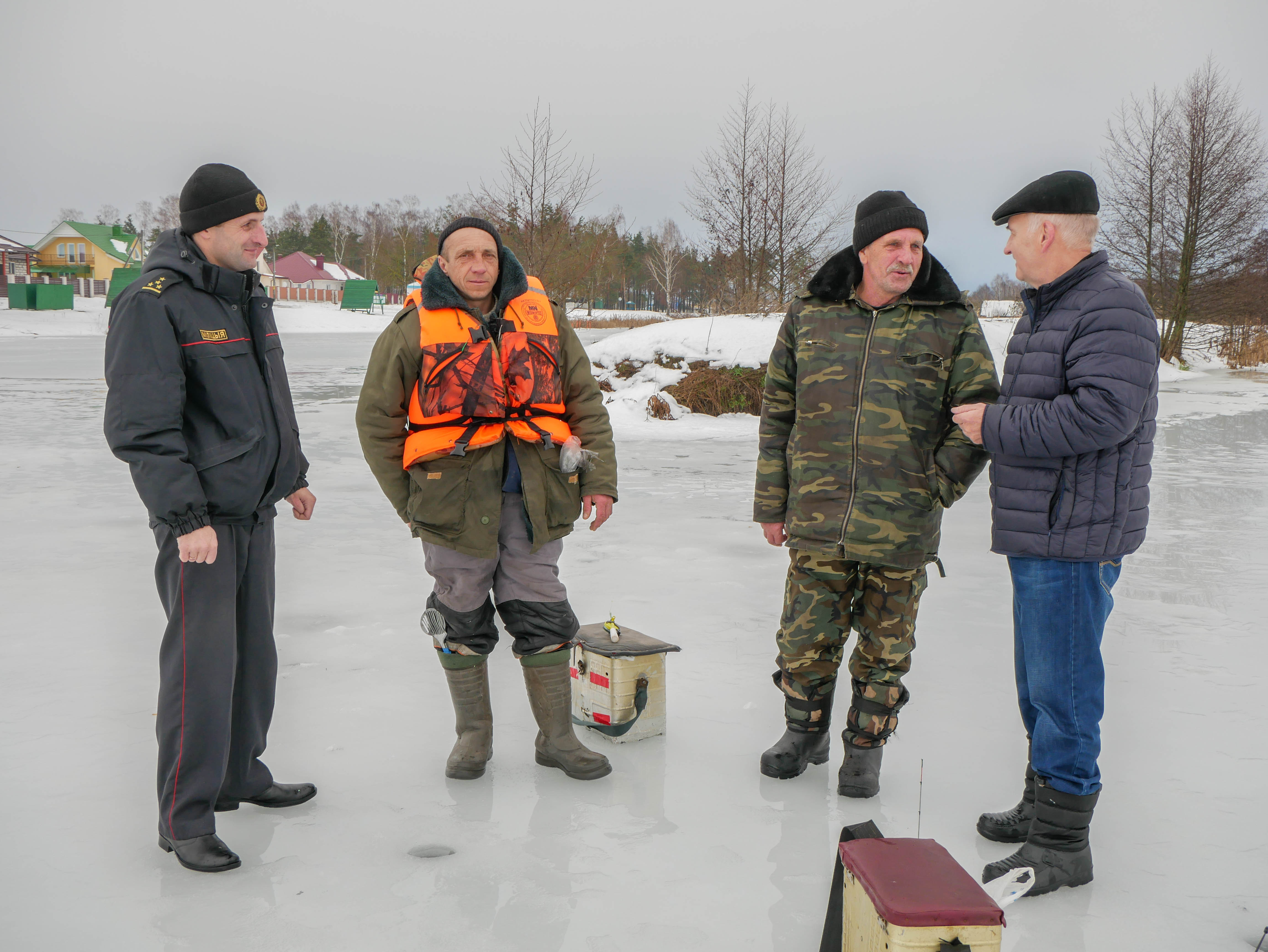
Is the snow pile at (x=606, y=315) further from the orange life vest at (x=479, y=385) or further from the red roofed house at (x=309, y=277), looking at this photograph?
the orange life vest at (x=479, y=385)

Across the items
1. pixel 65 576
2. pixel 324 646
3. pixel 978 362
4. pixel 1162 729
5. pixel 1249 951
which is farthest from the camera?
pixel 65 576

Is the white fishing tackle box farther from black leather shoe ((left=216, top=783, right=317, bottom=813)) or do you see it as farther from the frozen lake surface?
black leather shoe ((left=216, top=783, right=317, bottom=813))

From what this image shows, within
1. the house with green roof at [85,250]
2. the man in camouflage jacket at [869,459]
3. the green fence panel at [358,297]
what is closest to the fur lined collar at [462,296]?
the man in camouflage jacket at [869,459]

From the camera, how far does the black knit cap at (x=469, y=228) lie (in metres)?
2.77

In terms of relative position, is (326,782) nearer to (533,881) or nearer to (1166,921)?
(533,881)

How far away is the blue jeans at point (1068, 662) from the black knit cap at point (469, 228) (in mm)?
1738

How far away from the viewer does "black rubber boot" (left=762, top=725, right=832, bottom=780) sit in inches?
116

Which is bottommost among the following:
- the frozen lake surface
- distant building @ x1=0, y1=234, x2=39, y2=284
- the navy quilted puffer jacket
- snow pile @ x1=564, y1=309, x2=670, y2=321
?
the frozen lake surface

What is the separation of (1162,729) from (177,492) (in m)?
3.21

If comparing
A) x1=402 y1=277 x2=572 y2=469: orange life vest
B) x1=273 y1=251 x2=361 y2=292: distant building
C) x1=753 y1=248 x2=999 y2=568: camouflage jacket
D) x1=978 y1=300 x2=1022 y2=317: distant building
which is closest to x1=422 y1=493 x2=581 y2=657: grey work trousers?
x1=402 y1=277 x2=572 y2=469: orange life vest

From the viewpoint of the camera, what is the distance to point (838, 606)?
2.88 m

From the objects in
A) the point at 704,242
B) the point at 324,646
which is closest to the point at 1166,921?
the point at 324,646

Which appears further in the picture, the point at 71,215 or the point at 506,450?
the point at 71,215

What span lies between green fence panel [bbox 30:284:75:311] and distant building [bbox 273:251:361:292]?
26.8 meters
